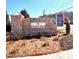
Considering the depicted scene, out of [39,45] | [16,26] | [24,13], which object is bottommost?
[39,45]

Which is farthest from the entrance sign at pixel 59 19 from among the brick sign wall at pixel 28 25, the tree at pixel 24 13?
the tree at pixel 24 13

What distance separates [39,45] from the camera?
5.05 ft

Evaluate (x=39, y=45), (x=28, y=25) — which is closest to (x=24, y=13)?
(x=28, y=25)

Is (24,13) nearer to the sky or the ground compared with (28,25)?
nearer to the sky

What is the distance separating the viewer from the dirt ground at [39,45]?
1505 millimetres

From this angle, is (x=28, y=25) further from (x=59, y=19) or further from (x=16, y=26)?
(x=59, y=19)

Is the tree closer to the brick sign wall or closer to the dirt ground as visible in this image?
the brick sign wall

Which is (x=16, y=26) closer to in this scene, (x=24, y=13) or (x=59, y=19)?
(x=24, y=13)

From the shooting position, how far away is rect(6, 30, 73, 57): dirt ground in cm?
150

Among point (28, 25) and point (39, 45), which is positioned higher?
point (28, 25)

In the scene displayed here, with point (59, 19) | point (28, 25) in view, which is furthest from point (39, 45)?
point (59, 19)

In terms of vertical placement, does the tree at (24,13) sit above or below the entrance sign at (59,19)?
above

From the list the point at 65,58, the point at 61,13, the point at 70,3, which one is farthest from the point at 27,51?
the point at 70,3

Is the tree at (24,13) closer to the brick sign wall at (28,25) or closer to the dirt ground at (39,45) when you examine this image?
the brick sign wall at (28,25)
